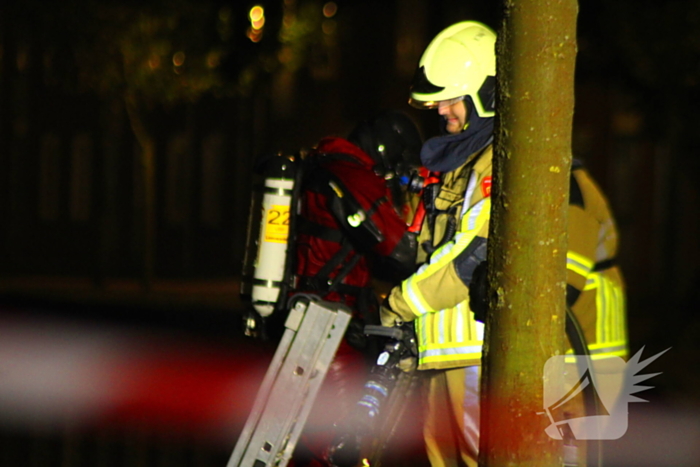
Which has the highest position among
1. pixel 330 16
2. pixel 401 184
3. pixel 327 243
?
pixel 330 16

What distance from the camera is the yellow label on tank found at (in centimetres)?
417

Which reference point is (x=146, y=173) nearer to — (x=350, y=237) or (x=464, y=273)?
(x=350, y=237)

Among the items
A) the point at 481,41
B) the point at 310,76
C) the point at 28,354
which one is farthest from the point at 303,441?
the point at 310,76

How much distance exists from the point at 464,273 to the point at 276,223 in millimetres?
1063

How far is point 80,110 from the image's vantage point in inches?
703

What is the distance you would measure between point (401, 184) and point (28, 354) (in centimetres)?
627

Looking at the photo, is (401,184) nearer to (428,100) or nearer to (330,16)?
(428,100)

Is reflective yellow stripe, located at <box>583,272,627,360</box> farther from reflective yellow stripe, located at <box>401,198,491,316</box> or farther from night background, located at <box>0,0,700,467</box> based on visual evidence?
night background, located at <box>0,0,700,467</box>

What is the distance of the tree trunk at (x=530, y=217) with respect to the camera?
8.47ft

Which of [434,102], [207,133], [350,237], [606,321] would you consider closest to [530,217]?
[606,321]

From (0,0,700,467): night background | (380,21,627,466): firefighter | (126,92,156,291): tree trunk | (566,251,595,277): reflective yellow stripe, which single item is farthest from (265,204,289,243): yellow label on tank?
(126,92,156,291): tree trunk

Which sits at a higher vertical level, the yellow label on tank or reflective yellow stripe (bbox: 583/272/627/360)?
the yellow label on tank

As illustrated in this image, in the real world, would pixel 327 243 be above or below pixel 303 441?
above

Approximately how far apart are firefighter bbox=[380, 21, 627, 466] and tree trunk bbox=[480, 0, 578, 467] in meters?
0.75
